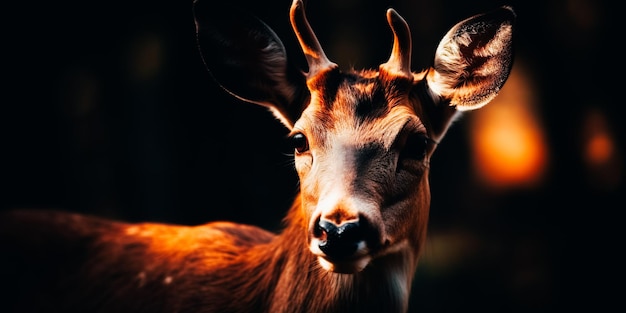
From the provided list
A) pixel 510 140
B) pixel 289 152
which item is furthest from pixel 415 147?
pixel 510 140

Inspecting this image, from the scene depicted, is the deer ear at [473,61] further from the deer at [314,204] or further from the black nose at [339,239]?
the black nose at [339,239]

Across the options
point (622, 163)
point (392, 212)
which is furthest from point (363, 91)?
point (622, 163)

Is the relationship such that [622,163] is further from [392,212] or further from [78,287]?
[78,287]

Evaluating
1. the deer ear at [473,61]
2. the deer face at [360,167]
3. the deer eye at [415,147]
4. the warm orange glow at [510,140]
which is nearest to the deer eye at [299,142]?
the deer face at [360,167]

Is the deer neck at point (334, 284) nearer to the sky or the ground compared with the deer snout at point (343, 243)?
nearer to the ground

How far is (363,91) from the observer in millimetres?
3373

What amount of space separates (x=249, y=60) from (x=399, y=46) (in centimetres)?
83

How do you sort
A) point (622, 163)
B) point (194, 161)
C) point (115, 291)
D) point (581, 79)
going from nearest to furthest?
point (115, 291), point (622, 163), point (581, 79), point (194, 161)

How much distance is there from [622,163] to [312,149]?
182 inches

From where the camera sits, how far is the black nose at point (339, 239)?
273cm

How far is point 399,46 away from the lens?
3.38 m

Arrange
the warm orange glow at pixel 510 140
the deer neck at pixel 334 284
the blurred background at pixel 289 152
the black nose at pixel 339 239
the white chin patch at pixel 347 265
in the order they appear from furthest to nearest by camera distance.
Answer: the warm orange glow at pixel 510 140 → the blurred background at pixel 289 152 → the deer neck at pixel 334 284 → the white chin patch at pixel 347 265 → the black nose at pixel 339 239

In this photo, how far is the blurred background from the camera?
23.5ft

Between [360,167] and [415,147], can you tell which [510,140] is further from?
[360,167]
